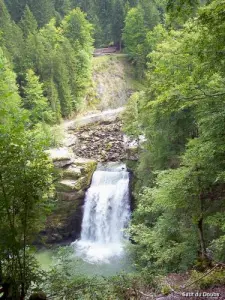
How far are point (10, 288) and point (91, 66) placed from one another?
3426 centimetres

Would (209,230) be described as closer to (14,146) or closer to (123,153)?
(14,146)

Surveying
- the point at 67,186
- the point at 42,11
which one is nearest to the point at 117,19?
the point at 42,11

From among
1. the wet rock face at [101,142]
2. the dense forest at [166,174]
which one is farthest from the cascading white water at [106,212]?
the wet rock face at [101,142]

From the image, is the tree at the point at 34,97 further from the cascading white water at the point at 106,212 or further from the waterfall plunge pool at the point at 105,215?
the cascading white water at the point at 106,212

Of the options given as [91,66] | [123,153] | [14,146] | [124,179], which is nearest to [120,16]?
[91,66]

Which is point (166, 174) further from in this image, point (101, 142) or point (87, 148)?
point (101, 142)

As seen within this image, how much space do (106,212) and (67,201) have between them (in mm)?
2748

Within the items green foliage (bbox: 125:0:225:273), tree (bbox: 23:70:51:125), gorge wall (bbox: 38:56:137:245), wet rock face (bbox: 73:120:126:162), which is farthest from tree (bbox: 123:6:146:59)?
green foliage (bbox: 125:0:225:273)

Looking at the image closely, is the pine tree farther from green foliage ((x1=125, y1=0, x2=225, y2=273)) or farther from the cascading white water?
green foliage ((x1=125, y1=0, x2=225, y2=273))

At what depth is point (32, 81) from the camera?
26.2m

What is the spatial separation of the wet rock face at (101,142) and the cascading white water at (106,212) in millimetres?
3332

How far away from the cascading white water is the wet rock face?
3.33 meters

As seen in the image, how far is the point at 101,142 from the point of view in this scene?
2661 cm

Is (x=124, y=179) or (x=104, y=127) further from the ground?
(x=104, y=127)
